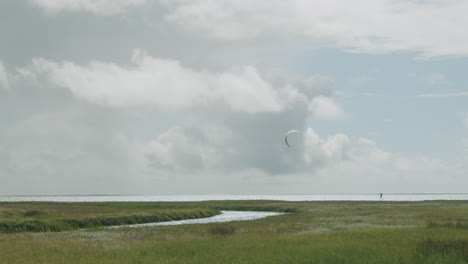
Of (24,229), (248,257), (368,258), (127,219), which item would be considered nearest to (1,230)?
(24,229)

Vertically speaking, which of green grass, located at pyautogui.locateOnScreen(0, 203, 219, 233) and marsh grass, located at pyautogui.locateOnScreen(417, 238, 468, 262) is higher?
marsh grass, located at pyautogui.locateOnScreen(417, 238, 468, 262)

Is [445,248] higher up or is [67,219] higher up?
[445,248]

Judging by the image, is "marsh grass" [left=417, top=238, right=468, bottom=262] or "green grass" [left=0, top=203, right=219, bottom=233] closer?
"marsh grass" [left=417, top=238, right=468, bottom=262]

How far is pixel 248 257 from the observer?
22.4m

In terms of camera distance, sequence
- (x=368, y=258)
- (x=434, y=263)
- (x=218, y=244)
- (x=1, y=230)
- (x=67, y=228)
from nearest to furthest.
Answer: (x=434, y=263) → (x=368, y=258) → (x=218, y=244) → (x=1, y=230) → (x=67, y=228)

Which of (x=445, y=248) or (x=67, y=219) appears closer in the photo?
(x=445, y=248)

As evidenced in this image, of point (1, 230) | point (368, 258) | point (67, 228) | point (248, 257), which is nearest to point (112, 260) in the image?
point (248, 257)

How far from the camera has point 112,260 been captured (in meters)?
22.4

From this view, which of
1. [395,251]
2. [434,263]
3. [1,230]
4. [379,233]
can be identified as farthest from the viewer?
[1,230]

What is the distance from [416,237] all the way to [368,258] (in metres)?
7.67

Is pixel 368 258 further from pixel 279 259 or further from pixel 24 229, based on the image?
pixel 24 229

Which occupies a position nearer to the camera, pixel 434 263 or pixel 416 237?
pixel 434 263

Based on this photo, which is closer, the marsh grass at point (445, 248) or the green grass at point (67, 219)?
the marsh grass at point (445, 248)

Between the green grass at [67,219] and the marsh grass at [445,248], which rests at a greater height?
the marsh grass at [445,248]
